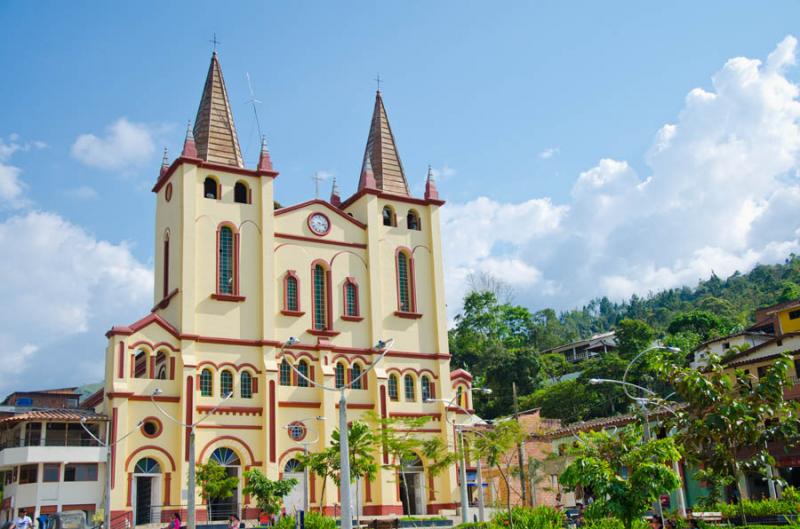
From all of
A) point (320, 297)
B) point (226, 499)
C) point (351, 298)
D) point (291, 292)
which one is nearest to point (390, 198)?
point (351, 298)

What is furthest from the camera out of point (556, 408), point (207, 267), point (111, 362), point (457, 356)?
point (457, 356)

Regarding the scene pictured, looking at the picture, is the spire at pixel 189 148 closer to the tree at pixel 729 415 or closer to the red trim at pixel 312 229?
the red trim at pixel 312 229

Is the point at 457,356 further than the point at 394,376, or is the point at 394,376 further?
the point at 457,356

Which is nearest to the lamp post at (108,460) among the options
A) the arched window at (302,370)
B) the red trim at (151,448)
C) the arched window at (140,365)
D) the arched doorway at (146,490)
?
the red trim at (151,448)

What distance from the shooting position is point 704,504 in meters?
30.8

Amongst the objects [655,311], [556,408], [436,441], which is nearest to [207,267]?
[436,441]

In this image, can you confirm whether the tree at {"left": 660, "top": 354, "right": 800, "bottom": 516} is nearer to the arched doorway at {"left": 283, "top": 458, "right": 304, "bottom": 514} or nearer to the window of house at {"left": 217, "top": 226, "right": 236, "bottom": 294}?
the arched doorway at {"left": 283, "top": 458, "right": 304, "bottom": 514}

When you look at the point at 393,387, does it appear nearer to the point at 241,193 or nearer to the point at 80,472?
the point at 241,193

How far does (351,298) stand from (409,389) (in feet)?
20.6

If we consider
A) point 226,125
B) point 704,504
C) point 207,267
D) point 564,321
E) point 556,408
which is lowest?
point 704,504

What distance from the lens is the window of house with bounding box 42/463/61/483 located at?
133 ft

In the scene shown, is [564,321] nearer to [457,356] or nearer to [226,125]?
[457,356]

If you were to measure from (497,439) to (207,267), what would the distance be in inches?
694

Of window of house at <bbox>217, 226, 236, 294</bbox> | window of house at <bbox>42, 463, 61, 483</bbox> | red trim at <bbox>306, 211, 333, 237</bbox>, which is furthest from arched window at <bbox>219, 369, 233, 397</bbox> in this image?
red trim at <bbox>306, 211, 333, 237</bbox>
